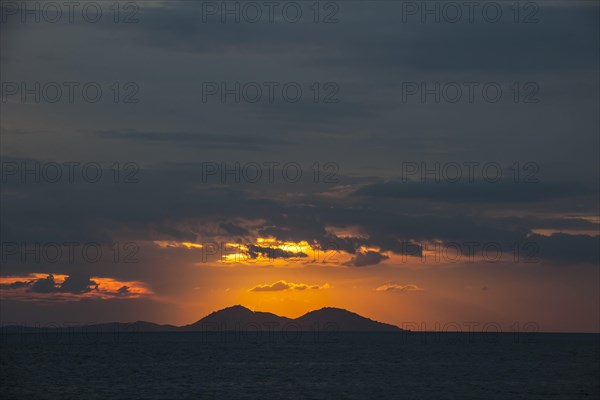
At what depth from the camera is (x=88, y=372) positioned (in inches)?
5285

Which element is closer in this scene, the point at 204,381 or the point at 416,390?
the point at 416,390

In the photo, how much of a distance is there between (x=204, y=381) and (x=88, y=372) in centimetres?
3110

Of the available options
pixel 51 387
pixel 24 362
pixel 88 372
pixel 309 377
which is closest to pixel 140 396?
pixel 51 387

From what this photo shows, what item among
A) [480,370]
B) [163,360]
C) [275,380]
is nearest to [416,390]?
[275,380]

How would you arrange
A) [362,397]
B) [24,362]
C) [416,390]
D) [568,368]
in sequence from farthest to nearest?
[24,362] → [568,368] → [416,390] → [362,397]

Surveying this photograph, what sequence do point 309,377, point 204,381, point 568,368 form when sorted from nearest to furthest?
point 204,381 < point 309,377 < point 568,368

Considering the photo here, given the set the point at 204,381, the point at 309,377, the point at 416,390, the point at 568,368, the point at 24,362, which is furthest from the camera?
the point at 24,362

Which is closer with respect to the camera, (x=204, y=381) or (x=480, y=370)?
(x=204, y=381)

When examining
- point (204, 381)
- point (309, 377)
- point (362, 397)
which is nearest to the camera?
point (362, 397)

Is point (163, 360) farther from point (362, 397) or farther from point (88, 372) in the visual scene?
point (362, 397)

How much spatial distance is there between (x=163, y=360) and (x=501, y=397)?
92056 mm

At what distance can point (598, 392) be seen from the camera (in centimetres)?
10000

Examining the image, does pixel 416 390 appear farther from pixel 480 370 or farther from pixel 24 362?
pixel 24 362

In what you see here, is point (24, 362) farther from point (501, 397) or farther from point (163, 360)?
point (501, 397)
